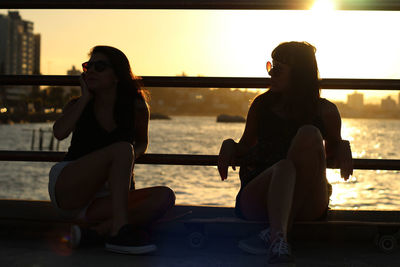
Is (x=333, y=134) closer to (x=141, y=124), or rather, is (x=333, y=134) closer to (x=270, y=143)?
(x=270, y=143)

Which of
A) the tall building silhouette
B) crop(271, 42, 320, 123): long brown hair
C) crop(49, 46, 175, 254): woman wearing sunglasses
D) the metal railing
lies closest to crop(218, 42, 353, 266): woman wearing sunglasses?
crop(271, 42, 320, 123): long brown hair

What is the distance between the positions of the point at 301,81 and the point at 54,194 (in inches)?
47.9

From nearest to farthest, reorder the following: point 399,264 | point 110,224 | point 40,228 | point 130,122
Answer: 1. point 399,264
2. point 110,224
3. point 130,122
4. point 40,228

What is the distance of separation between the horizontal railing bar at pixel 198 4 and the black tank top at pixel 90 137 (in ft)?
1.76

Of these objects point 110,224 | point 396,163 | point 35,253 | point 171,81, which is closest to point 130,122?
point 171,81

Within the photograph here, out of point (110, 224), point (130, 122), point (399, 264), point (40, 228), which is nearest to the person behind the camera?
point (399, 264)

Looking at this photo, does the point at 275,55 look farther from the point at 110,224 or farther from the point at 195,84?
the point at 110,224

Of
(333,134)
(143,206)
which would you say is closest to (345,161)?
(333,134)

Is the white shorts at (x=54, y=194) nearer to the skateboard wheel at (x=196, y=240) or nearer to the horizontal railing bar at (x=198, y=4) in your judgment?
the skateboard wheel at (x=196, y=240)

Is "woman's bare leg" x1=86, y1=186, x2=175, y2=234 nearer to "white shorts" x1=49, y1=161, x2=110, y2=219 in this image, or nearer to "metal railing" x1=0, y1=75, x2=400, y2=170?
"white shorts" x1=49, y1=161, x2=110, y2=219

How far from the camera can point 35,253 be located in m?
2.15

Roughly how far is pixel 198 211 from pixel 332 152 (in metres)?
0.75

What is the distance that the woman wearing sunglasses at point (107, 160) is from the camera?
218 centimetres

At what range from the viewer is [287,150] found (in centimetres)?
236
